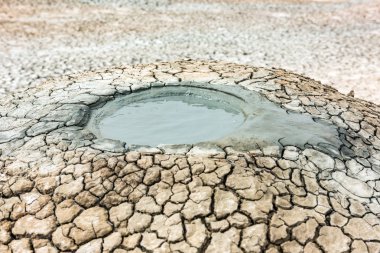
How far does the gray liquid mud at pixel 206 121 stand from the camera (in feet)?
9.40

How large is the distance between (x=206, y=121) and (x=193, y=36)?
5078mm

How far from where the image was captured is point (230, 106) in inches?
134

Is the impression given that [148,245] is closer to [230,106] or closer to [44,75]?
[230,106]

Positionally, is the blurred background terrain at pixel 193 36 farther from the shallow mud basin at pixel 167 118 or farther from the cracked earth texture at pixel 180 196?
the cracked earth texture at pixel 180 196

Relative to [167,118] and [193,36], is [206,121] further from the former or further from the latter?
[193,36]

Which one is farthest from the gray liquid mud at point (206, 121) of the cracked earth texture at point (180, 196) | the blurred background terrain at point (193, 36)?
the blurred background terrain at point (193, 36)

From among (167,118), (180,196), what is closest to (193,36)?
(167,118)

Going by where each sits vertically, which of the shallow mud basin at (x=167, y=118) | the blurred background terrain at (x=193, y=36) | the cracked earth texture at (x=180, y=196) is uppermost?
the shallow mud basin at (x=167, y=118)

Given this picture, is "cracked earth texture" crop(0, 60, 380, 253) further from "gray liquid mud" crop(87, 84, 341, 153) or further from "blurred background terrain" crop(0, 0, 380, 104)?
"blurred background terrain" crop(0, 0, 380, 104)

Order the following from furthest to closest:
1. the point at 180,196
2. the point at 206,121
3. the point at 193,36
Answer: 1. the point at 193,36
2. the point at 206,121
3. the point at 180,196

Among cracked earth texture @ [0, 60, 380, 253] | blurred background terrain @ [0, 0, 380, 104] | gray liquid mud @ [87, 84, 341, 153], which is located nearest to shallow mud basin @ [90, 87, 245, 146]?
gray liquid mud @ [87, 84, 341, 153]

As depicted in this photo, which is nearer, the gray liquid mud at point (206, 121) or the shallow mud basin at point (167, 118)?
the gray liquid mud at point (206, 121)

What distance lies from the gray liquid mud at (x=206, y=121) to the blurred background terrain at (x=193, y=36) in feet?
8.70

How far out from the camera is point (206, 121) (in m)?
3.18
